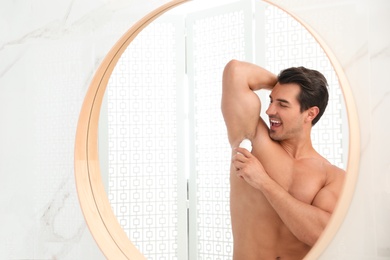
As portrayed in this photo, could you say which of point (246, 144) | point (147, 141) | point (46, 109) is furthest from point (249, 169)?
point (46, 109)

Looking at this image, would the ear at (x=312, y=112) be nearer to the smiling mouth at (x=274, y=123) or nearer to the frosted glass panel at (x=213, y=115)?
the smiling mouth at (x=274, y=123)

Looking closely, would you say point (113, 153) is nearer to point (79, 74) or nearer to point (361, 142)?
point (79, 74)

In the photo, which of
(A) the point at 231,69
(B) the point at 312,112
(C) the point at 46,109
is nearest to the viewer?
(B) the point at 312,112

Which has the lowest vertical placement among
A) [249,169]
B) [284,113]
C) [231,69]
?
[249,169]

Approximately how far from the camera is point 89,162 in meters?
1.13

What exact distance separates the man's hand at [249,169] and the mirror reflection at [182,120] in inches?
1.8

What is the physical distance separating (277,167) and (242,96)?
0.15 m

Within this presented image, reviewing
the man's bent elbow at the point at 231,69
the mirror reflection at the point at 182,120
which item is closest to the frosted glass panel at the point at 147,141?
the mirror reflection at the point at 182,120

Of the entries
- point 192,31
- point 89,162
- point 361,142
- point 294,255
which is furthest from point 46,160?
point 361,142

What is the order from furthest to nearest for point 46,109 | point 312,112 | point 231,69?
1. point 46,109
2. point 231,69
3. point 312,112

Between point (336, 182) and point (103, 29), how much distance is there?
0.56 metres

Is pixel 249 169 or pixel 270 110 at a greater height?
pixel 270 110

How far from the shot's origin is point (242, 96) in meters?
1.02

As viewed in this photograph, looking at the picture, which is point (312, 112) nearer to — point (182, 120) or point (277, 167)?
point (277, 167)
